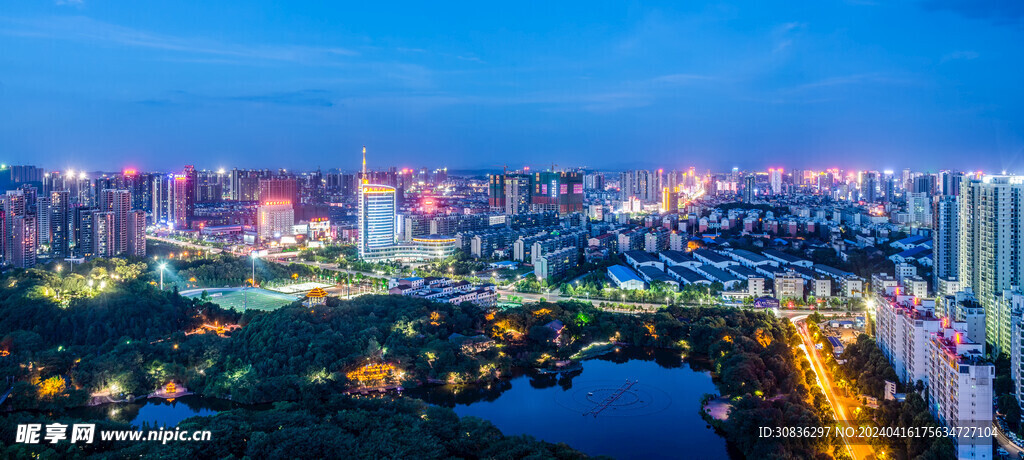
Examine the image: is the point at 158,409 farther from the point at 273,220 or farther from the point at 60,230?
the point at 273,220

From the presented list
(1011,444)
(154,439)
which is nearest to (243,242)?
(154,439)

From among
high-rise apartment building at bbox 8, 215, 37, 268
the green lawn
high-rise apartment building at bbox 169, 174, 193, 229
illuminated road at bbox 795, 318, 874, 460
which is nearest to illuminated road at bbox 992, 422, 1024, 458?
illuminated road at bbox 795, 318, 874, 460

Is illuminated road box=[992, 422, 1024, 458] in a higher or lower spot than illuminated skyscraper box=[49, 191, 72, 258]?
A: lower

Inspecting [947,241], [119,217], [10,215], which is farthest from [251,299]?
[947,241]

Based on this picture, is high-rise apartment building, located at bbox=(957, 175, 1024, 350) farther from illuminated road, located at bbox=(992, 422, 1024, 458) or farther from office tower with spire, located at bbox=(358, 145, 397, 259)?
office tower with spire, located at bbox=(358, 145, 397, 259)

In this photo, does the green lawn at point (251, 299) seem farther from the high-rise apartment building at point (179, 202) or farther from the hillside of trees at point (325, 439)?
the high-rise apartment building at point (179, 202)

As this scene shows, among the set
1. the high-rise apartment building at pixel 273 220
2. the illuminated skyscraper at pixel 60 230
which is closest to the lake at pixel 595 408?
the illuminated skyscraper at pixel 60 230

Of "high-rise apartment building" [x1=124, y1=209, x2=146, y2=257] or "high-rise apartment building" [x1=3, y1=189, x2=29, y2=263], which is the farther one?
"high-rise apartment building" [x1=124, y1=209, x2=146, y2=257]

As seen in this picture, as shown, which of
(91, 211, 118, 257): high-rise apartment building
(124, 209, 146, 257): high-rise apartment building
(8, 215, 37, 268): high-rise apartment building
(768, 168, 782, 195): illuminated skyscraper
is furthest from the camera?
(768, 168, 782, 195): illuminated skyscraper

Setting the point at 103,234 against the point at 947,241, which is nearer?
the point at 947,241
